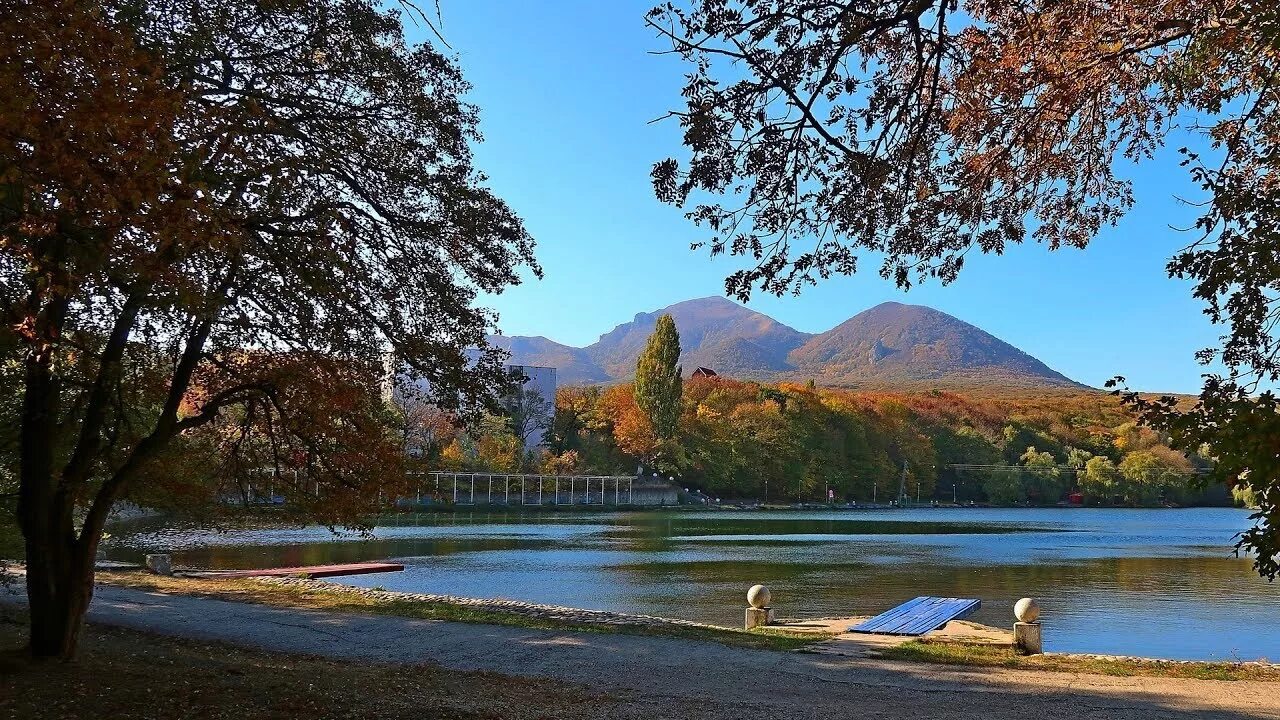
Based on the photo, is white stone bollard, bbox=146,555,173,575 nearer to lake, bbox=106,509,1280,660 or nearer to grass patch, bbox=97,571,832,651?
grass patch, bbox=97,571,832,651

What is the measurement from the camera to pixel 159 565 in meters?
21.8

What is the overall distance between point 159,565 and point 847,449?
10163cm

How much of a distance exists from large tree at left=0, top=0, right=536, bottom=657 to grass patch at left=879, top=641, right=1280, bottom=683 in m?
6.98

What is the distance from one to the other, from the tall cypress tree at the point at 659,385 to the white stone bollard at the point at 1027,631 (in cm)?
7766

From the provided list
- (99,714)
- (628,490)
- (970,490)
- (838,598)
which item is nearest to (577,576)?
(838,598)

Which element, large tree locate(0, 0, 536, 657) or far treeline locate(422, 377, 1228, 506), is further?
far treeline locate(422, 377, 1228, 506)

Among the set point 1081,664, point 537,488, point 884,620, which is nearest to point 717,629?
point 884,620

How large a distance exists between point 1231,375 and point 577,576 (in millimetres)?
22427

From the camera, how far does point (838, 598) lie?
22.8 m

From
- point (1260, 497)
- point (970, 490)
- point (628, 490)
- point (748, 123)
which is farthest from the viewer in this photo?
point (970, 490)

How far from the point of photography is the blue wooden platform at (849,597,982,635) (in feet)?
52.6

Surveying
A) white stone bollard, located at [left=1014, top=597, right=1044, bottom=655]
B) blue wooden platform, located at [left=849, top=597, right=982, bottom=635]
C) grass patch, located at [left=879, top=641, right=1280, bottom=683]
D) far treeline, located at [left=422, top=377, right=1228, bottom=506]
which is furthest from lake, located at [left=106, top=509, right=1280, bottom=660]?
far treeline, located at [left=422, top=377, right=1228, bottom=506]

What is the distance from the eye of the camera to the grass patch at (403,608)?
14.2 metres

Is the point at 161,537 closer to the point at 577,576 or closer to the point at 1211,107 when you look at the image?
the point at 577,576
